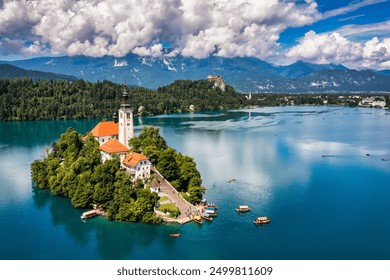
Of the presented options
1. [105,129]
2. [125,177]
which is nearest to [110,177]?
[125,177]

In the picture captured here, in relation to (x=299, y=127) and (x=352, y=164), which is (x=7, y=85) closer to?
(x=299, y=127)

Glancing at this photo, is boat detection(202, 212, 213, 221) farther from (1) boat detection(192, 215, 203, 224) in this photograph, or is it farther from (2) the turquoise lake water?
(2) the turquoise lake water

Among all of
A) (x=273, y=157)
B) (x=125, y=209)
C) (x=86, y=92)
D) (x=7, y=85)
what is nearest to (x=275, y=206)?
(x=125, y=209)

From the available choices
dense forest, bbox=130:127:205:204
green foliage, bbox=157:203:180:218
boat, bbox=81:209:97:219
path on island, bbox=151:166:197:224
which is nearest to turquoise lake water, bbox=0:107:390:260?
boat, bbox=81:209:97:219

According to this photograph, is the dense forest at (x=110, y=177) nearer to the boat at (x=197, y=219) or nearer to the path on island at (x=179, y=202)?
the path on island at (x=179, y=202)

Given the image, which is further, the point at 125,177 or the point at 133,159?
the point at 133,159

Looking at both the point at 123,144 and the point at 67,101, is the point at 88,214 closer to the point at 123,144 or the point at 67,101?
the point at 123,144
